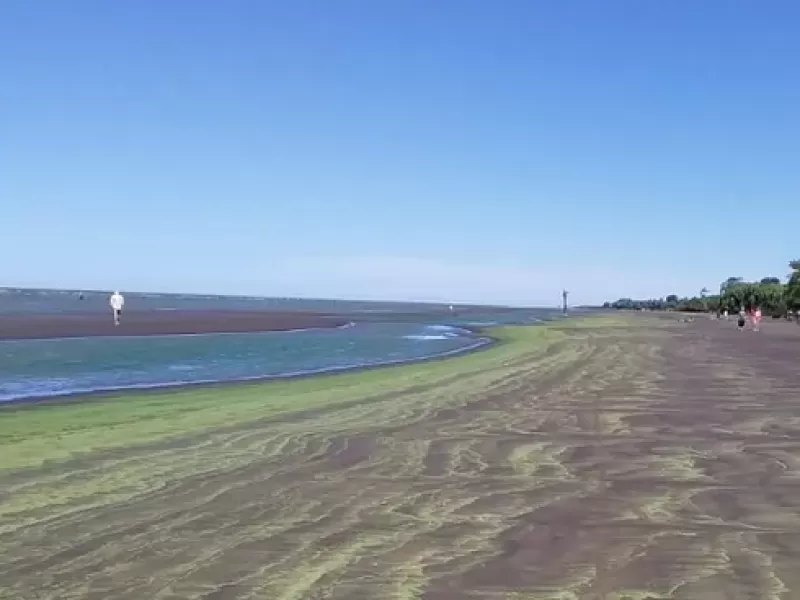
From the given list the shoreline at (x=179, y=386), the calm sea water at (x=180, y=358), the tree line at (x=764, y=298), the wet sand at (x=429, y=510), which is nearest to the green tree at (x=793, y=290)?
the tree line at (x=764, y=298)

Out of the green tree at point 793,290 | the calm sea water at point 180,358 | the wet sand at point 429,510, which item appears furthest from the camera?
the green tree at point 793,290

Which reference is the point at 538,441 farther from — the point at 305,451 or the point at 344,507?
the point at 344,507

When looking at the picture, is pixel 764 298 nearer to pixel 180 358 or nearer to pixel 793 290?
pixel 793 290

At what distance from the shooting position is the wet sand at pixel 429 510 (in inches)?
250

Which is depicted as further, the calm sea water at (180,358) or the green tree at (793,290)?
the green tree at (793,290)

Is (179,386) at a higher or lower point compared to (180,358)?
lower

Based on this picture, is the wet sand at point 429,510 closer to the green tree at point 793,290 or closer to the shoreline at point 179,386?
the shoreline at point 179,386

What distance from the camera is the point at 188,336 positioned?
1845 inches

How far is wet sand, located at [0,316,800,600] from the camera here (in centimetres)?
634

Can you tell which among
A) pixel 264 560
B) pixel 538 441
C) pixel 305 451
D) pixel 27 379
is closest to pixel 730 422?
pixel 538 441

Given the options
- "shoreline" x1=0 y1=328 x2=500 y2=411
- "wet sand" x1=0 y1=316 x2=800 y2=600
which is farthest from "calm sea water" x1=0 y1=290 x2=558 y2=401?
"wet sand" x1=0 y1=316 x2=800 y2=600

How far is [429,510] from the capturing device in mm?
8586

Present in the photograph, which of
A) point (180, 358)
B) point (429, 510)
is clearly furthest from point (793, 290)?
point (429, 510)

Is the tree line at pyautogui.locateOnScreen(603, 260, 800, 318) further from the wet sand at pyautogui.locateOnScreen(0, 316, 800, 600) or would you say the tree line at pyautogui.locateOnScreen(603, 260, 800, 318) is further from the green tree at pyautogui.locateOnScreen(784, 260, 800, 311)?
the wet sand at pyautogui.locateOnScreen(0, 316, 800, 600)
